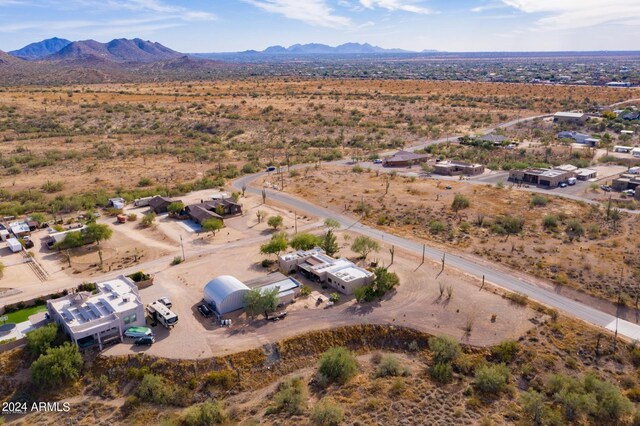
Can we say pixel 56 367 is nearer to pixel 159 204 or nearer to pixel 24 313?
pixel 24 313

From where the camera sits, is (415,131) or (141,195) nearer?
(141,195)

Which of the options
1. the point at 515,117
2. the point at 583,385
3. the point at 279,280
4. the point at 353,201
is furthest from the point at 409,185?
the point at 515,117

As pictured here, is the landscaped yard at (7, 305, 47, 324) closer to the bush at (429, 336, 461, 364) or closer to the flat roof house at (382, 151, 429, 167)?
the bush at (429, 336, 461, 364)

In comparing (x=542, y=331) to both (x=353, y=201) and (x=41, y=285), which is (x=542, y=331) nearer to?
(x=353, y=201)

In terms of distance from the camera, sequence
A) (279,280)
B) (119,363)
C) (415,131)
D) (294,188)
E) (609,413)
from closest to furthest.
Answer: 1. (609,413)
2. (119,363)
3. (279,280)
4. (294,188)
5. (415,131)

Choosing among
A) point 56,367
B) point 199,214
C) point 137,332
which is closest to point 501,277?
point 137,332

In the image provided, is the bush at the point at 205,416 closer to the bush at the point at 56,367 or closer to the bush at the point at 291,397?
the bush at the point at 291,397
